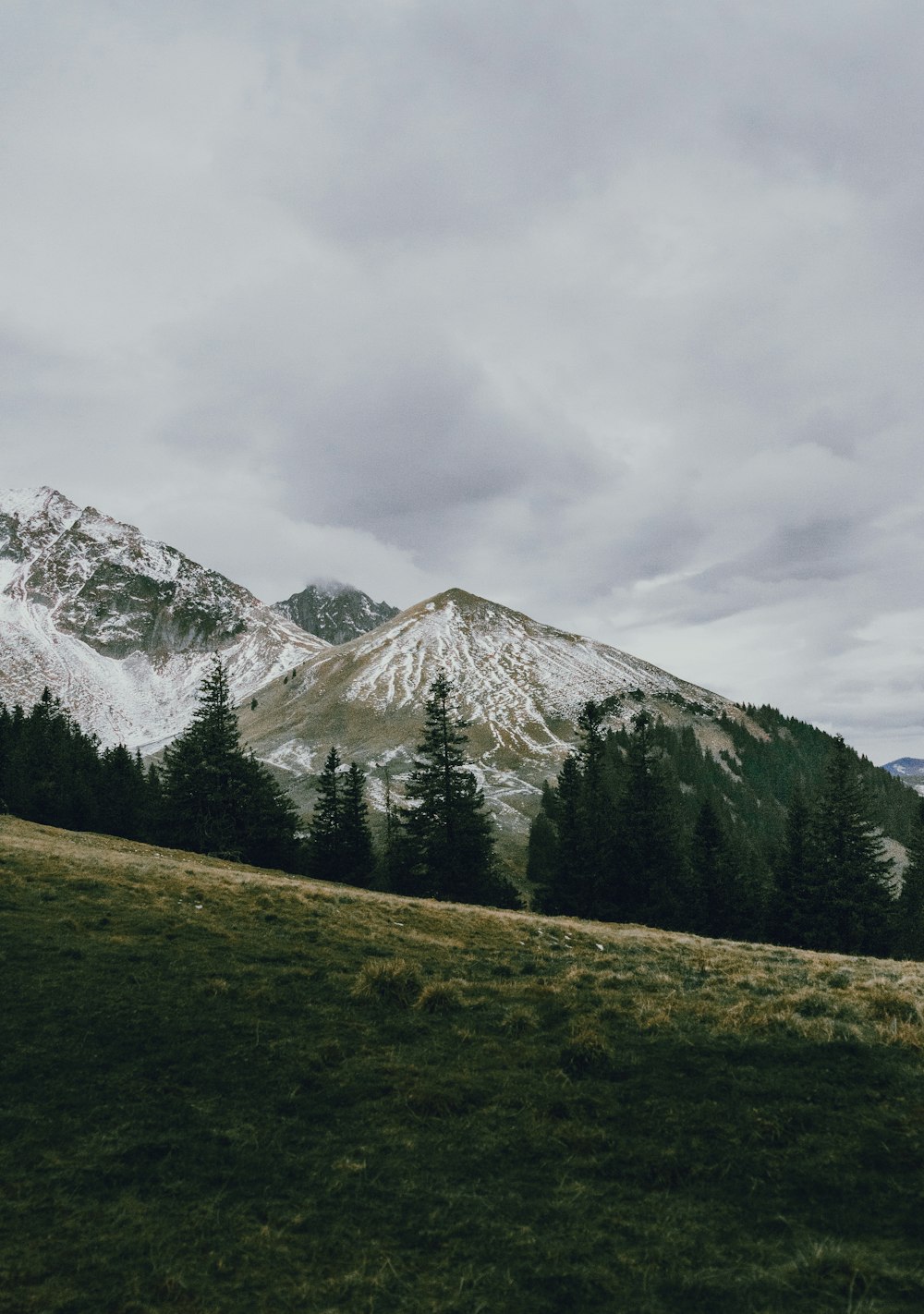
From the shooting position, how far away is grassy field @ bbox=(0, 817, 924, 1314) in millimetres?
5969

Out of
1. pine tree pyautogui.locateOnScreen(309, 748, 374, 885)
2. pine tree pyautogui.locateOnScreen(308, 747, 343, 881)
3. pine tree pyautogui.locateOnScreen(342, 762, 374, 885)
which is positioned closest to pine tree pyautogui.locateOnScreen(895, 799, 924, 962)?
pine tree pyautogui.locateOnScreen(342, 762, 374, 885)

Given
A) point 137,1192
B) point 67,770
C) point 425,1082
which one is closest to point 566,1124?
point 425,1082

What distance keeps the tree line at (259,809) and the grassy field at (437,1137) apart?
123 ft

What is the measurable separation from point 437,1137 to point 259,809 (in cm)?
5668

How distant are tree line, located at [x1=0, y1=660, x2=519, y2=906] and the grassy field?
37.5m

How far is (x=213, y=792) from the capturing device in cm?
5541

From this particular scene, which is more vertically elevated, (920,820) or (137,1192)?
(920,820)

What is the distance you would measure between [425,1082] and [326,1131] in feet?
5.43

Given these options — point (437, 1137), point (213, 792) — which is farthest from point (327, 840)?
point (437, 1137)

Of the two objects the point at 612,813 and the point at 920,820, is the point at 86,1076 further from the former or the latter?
the point at 920,820

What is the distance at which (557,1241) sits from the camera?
21.4 feet

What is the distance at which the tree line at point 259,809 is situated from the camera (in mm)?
52250

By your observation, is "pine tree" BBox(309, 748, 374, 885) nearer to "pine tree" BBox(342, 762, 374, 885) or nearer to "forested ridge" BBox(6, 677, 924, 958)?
"pine tree" BBox(342, 762, 374, 885)

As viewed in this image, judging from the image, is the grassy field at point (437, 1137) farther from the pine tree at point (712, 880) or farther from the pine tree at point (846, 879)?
the pine tree at point (712, 880)
